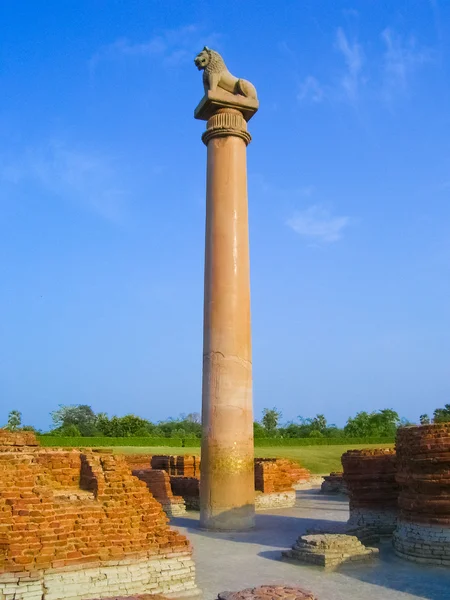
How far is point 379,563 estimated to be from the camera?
912 cm

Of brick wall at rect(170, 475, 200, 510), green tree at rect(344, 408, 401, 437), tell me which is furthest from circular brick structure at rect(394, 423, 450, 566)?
green tree at rect(344, 408, 401, 437)

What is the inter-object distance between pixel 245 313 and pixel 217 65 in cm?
571

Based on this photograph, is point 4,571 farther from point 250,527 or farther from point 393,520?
point 393,520

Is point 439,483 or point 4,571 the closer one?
point 4,571

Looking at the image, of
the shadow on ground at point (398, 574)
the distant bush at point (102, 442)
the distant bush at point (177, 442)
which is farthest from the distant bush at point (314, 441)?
the shadow on ground at point (398, 574)

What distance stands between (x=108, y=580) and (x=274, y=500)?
9891mm

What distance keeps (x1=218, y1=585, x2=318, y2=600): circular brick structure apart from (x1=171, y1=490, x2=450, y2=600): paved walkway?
1.00 m

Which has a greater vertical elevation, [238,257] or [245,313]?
[238,257]

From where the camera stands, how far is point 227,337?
41.7 feet

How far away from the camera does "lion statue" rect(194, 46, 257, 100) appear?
45.9ft

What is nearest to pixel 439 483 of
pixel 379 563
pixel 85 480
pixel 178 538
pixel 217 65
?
pixel 379 563

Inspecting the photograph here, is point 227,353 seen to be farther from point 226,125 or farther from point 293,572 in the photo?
point 226,125

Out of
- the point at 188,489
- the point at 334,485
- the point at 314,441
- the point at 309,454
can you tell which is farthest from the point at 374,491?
the point at 314,441

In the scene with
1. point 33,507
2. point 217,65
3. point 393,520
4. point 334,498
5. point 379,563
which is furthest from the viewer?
point 334,498
